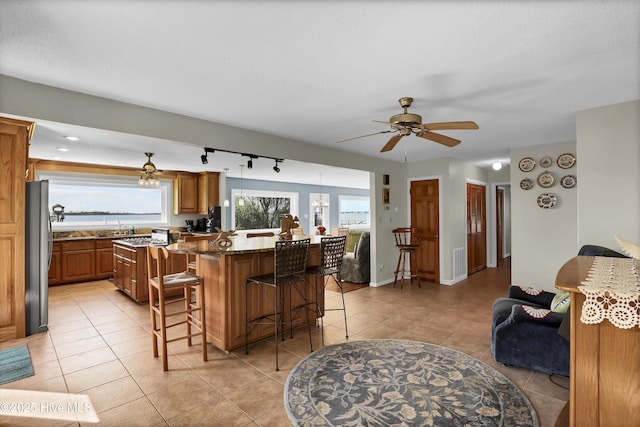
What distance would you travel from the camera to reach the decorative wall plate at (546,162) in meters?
4.68

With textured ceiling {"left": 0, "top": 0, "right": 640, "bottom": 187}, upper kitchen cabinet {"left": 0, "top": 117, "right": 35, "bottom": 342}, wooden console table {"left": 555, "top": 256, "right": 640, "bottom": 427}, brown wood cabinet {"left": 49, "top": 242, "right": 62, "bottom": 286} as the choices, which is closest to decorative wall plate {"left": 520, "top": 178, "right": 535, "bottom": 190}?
textured ceiling {"left": 0, "top": 0, "right": 640, "bottom": 187}

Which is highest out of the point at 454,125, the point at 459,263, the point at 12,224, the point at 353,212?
the point at 454,125

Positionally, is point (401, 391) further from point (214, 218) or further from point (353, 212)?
point (353, 212)

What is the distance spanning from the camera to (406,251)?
5.85m

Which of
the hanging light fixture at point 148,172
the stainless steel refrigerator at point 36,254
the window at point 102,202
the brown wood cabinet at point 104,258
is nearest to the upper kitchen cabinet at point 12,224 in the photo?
the stainless steel refrigerator at point 36,254

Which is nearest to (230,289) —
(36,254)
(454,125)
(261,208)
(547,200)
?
(36,254)

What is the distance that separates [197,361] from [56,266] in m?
4.58

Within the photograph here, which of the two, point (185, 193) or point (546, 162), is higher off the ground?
point (546, 162)

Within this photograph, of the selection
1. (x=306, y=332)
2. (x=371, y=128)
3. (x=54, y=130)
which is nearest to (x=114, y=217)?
(x=54, y=130)

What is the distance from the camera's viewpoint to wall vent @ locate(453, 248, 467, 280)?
234 inches

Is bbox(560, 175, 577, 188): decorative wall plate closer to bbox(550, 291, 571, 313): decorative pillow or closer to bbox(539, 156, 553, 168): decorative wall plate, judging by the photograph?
bbox(539, 156, 553, 168): decorative wall plate

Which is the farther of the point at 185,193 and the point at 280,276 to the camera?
the point at 185,193

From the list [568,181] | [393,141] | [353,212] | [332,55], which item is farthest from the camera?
[353,212]

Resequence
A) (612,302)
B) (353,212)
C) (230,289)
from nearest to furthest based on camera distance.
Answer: (612,302), (230,289), (353,212)
